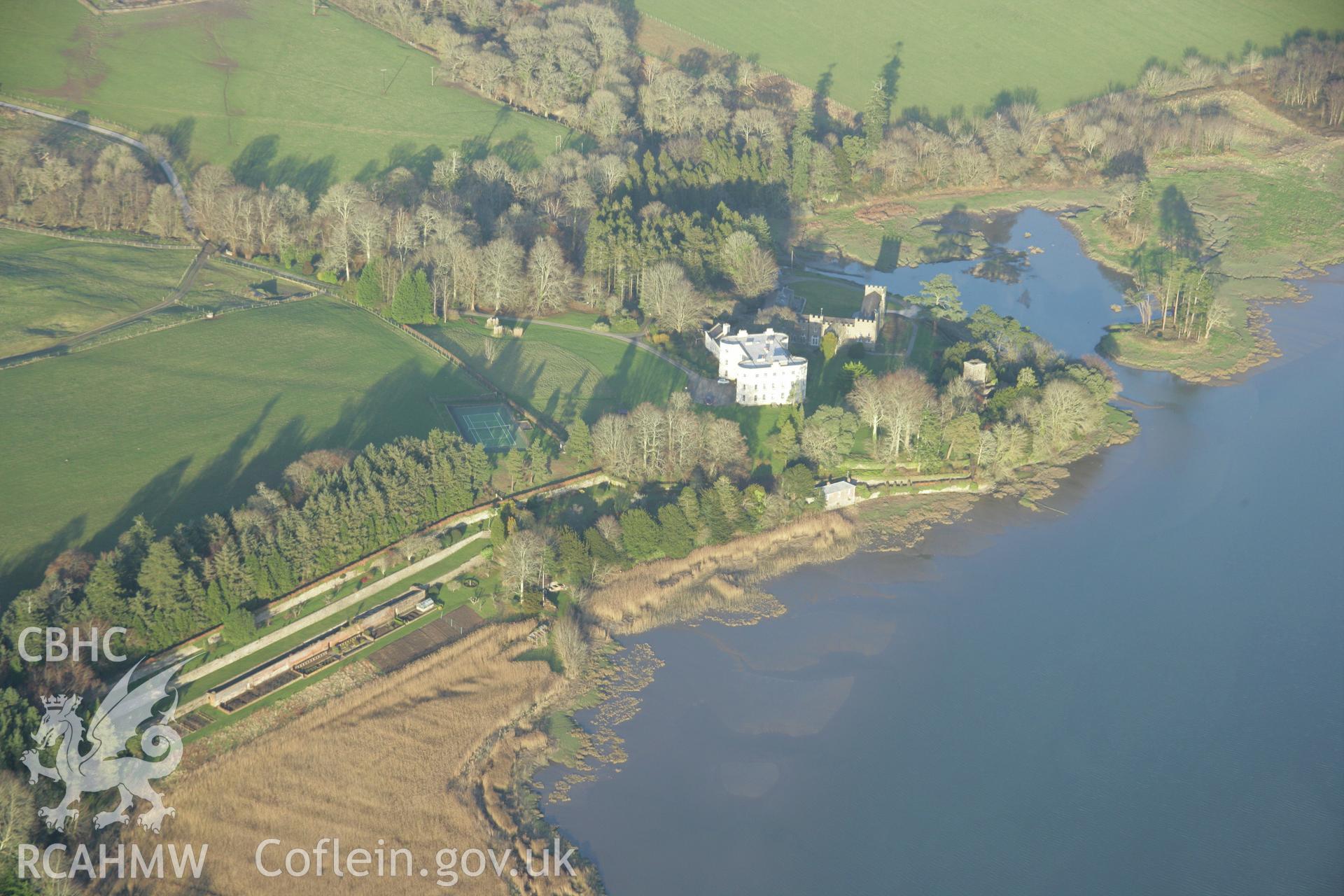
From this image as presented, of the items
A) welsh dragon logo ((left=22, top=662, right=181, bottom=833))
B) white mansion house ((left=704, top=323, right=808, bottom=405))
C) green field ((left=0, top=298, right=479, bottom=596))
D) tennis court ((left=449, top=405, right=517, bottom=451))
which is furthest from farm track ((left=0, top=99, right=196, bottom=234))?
welsh dragon logo ((left=22, top=662, right=181, bottom=833))

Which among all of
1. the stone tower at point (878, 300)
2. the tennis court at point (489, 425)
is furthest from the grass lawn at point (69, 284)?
the stone tower at point (878, 300)

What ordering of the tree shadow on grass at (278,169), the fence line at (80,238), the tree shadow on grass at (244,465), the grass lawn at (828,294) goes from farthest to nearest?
the tree shadow on grass at (278,169), the grass lawn at (828,294), the fence line at (80,238), the tree shadow on grass at (244,465)

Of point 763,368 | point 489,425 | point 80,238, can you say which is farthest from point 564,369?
point 80,238

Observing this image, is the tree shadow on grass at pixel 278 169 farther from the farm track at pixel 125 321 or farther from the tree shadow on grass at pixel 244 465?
the tree shadow on grass at pixel 244 465

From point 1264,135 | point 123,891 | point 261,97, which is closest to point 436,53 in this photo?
point 261,97

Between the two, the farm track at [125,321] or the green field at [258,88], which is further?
the green field at [258,88]

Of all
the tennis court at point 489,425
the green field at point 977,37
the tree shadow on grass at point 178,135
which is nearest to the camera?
the tennis court at point 489,425

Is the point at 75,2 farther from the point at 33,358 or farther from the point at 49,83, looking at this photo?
the point at 33,358

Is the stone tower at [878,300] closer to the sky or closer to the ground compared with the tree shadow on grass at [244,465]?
closer to the sky
